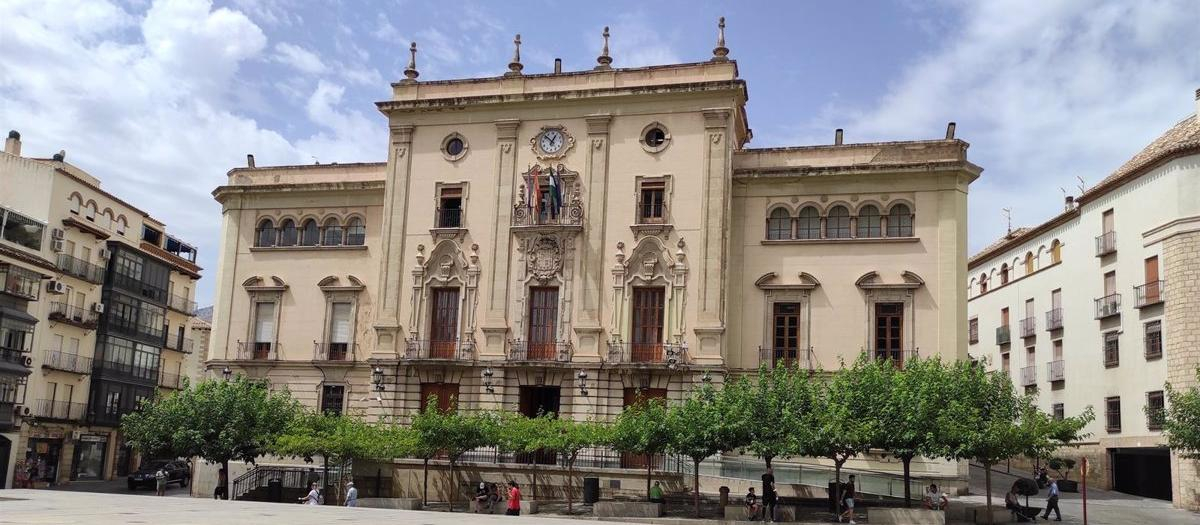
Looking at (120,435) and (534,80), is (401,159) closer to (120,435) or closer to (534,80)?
(534,80)

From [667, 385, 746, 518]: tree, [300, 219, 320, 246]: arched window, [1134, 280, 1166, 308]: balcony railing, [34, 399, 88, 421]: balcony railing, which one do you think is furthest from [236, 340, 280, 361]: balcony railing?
[1134, 280, 1166, 308]: balcony railing

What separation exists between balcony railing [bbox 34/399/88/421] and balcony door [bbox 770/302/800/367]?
1312 inches

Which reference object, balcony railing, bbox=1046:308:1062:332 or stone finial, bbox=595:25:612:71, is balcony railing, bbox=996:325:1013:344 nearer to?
balcony railing, bbox=1046:308:1062:332

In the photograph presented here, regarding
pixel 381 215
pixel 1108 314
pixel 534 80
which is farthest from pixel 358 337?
pixel 1108 314

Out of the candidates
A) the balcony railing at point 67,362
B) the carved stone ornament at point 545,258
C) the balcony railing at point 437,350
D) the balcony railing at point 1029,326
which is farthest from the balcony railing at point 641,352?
the balcony railing at point 67,362

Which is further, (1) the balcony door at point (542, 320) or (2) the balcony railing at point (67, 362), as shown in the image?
(2) the balcony railing at point (67, 362)

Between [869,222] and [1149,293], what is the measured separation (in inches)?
396

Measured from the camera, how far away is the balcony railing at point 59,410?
48625 millimetres

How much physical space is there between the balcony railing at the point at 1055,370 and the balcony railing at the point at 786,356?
14.5 meters

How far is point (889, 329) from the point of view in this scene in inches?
1415

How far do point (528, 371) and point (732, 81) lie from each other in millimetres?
12180

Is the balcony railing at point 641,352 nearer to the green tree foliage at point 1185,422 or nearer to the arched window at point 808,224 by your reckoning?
the arched window at point 808,224

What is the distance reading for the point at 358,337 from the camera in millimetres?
40469

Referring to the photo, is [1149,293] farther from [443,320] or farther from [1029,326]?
[443,320]
